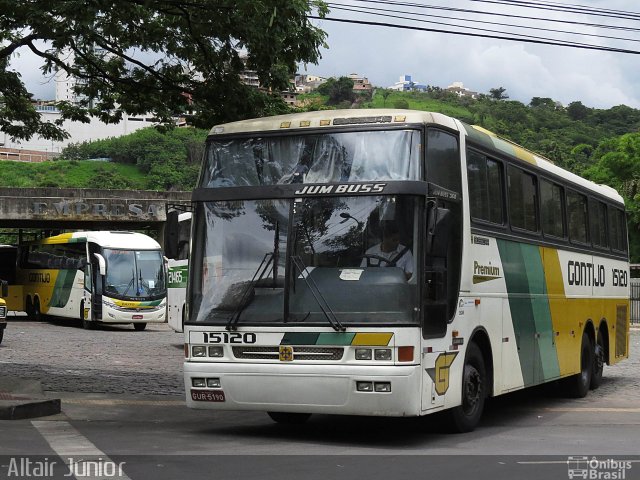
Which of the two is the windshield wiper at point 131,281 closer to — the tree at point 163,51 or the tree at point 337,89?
the tree at point 163,51

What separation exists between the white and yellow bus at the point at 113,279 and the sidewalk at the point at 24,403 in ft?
75.6

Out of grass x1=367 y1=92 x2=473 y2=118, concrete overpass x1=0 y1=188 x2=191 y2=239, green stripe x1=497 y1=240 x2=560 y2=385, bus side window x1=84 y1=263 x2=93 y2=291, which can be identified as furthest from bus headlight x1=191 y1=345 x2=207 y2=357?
grass x1=367 y1=92 x2=473 y2=118

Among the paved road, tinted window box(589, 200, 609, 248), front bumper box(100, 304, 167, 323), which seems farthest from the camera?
front bumper box(100, 304, 167, 323)

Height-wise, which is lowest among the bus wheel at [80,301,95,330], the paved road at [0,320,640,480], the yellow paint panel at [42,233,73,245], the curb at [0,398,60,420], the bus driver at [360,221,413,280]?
the paved road at [0,320,640,480]

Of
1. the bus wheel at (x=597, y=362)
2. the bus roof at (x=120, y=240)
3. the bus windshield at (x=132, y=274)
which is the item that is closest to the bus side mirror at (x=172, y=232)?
the bus wheel at (x=597, y=362)

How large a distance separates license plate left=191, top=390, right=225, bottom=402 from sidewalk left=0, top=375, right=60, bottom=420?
9.32ft

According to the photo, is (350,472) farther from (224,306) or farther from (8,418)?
(8,418)

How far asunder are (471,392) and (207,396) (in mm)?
2922

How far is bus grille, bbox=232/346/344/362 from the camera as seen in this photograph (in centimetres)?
1033

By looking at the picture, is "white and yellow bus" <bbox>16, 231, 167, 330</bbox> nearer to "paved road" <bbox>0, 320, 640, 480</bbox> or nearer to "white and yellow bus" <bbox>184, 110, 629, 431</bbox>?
"paved road" <bbox>0, 320, 640, 480</bbox>

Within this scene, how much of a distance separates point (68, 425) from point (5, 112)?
8.96m

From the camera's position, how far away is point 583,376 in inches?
663

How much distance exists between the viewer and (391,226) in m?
10.5

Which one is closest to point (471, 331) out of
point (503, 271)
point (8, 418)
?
point (503, 271)
